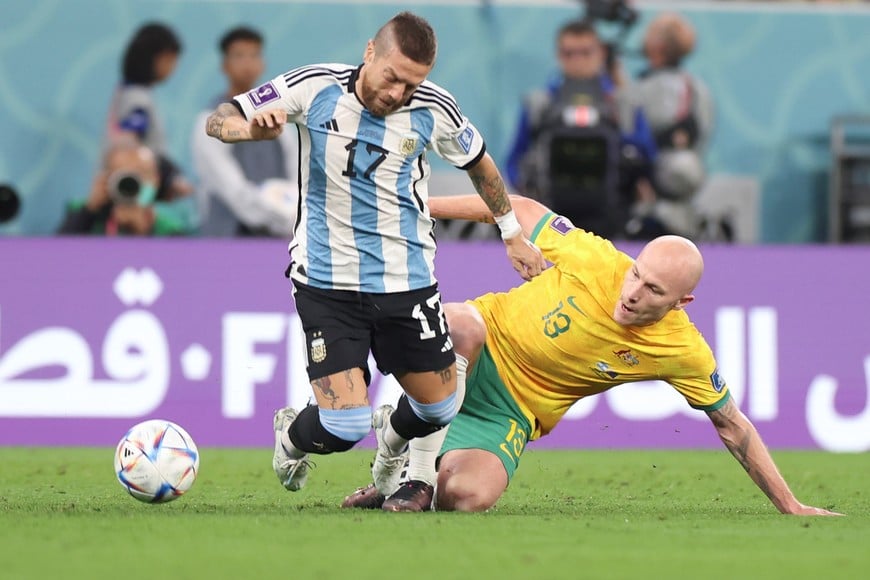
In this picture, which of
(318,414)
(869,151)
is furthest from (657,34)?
(318,414)

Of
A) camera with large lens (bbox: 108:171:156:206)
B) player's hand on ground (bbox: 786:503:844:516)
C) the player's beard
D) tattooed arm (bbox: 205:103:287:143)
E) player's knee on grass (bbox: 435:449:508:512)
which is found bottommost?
player's hand on ground (bbox: 786:503:844:516)

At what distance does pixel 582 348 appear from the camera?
273 inches

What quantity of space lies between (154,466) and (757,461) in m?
2.53

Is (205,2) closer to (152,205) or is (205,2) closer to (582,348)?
(152,205)

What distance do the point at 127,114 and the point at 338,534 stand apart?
8776 mm

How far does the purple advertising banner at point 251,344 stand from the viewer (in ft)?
33.1

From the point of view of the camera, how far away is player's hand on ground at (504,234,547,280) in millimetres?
6617

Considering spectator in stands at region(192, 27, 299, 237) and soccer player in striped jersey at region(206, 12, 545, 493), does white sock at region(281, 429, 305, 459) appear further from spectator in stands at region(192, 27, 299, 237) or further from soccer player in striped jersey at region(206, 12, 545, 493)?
spectator in stands at region(192, 27, 299, 237)

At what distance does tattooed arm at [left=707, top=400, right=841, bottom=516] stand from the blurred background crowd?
5.77 meters

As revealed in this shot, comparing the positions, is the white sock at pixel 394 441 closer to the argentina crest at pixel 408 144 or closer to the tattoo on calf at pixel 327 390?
the tattoo on calf at pixel 327 390

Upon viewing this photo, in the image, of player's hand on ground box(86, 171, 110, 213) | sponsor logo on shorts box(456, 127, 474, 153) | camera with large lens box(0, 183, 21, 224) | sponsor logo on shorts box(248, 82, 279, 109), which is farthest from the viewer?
player's hand on ground box(86, 171, 110, 213)

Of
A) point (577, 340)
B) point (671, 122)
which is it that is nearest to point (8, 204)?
point (671, 122)

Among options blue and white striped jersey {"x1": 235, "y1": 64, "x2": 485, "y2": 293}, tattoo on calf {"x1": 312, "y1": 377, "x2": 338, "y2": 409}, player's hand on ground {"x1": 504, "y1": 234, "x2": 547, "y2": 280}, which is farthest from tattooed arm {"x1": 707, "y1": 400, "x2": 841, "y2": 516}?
tattoo on calf {"x1": 312, "y1": 377, "x2": 338, "y2": 409}

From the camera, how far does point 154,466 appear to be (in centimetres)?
627
